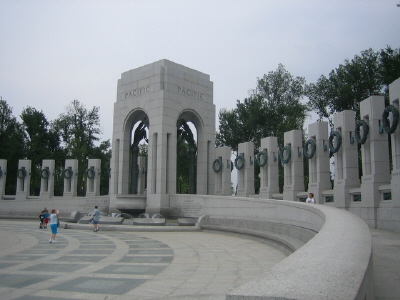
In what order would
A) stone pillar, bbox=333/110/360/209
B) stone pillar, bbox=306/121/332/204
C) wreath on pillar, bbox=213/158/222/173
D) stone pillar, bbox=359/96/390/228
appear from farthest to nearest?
wreath on pillar, bbox=213/158/222/173, stone pillar, bbox=306/121/332/204, stone pillar, bbox=333/110/360/209, stone pillar, bbox=359/96/390/228

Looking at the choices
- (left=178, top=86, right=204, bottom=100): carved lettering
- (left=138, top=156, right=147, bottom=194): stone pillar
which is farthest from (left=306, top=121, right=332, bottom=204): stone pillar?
(left=138, top=156, right=147, bottom=194): stone pillar

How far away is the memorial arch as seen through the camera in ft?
86.9

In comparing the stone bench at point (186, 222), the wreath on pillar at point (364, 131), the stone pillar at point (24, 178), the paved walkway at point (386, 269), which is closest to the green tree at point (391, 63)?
the wreath on pillar at point (364, 131)

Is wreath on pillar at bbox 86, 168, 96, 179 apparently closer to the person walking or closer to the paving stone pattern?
the person walking

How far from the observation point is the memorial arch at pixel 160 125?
26.5 m

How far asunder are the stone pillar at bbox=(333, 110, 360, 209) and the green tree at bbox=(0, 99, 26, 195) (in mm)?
47145

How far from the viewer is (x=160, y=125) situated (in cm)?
2644

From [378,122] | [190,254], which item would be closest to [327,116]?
[378,122]

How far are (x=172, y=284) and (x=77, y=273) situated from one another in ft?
8.47

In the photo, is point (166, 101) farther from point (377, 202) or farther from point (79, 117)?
point (79, 117)

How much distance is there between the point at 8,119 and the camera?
5959cm

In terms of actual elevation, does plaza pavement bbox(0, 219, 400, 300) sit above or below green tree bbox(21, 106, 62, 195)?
below

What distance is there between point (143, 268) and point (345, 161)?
12137mm

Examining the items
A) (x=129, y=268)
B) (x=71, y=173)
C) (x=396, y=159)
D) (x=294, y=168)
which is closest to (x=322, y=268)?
(x=129, y=268)
